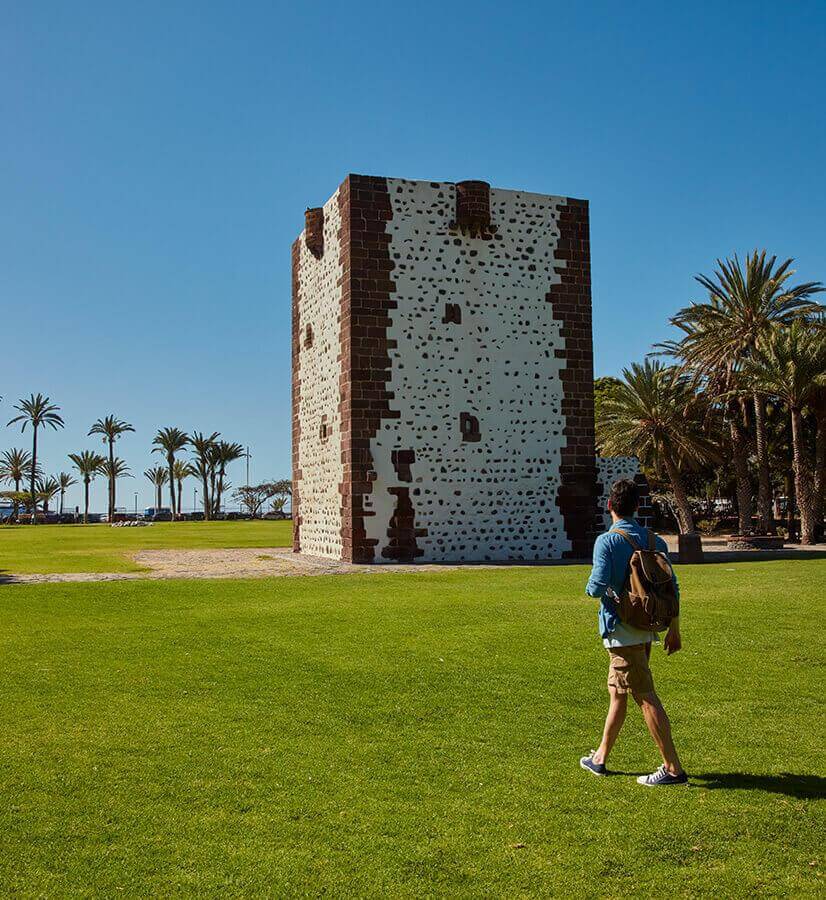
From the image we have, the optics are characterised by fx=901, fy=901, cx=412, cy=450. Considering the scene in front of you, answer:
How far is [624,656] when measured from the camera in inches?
183

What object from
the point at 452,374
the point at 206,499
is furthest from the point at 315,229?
the point at 206,499

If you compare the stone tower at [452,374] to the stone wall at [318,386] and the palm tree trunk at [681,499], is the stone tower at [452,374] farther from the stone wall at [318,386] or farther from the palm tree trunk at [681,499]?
the palm tree trunk at [681,499]

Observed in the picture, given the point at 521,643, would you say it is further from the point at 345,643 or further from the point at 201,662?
the point at 201,662

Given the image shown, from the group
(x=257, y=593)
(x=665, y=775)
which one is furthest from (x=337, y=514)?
(x=665, y=775)

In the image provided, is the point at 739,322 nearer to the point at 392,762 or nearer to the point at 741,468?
the point at 741,468

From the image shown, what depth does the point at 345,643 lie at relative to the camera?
841cm

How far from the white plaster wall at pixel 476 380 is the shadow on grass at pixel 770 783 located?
45.6ft

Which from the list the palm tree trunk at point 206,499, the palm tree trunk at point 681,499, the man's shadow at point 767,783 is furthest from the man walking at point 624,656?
the palm tree trunk at point 206,499

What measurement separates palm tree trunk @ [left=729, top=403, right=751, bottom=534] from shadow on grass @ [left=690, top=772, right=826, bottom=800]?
1107 inches

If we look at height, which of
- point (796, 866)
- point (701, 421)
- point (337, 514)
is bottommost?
point (796, 866)

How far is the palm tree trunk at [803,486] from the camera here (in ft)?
87.1

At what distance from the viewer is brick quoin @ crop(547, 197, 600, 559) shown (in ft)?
65.4

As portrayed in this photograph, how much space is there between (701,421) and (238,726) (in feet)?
99.5

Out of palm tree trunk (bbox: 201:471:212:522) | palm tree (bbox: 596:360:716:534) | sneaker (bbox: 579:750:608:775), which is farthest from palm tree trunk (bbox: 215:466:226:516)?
sneaker (bbox: 579:750:608:775)
